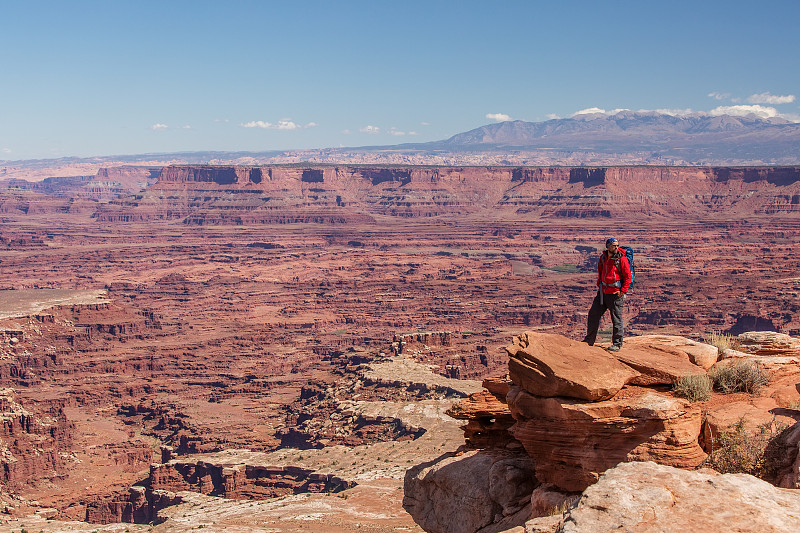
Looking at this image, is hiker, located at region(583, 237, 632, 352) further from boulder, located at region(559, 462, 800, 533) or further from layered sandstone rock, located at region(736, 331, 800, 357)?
boulder, located at region(559, 462, 800, 533)

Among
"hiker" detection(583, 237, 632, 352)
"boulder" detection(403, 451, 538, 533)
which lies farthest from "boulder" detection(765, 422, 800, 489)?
"boulder" detection(403, 451, 538, 533)

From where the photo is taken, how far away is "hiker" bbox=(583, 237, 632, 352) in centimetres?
1700

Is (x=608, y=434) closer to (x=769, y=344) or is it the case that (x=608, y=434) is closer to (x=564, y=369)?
(x=564, y=369)

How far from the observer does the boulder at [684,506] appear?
10.2 m

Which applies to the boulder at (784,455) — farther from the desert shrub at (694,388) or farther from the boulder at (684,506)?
the boulder at (684,506)

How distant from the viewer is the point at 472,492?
56.4 ft

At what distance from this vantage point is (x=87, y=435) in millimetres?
61938

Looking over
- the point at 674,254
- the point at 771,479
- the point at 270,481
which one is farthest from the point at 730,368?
the point at 674,254

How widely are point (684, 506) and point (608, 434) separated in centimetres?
389

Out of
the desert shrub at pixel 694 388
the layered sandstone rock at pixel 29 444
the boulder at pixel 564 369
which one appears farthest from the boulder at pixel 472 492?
the layered sandstone rock at pixel 29 444

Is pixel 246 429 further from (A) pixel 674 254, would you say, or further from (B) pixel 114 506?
(A) pixel 674 254

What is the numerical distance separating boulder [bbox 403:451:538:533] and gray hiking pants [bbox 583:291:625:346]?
2.89m

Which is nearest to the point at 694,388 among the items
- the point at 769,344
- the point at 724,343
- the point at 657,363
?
the point at 657,363

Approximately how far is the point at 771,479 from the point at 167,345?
88.2 meters
